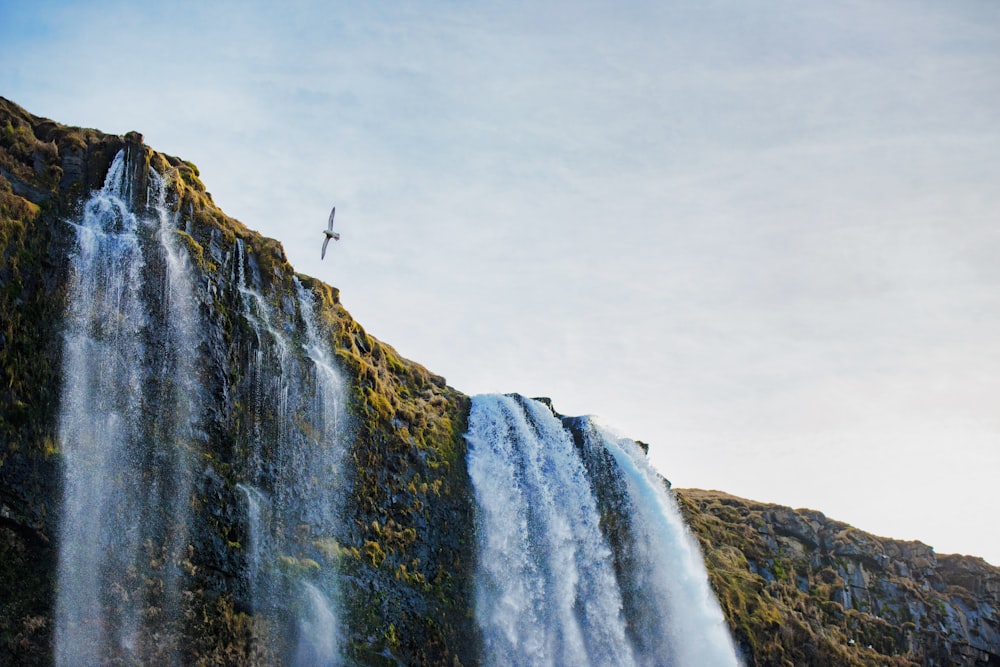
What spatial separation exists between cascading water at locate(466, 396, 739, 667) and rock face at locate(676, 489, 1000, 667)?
194 inches

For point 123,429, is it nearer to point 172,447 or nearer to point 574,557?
point 172,447

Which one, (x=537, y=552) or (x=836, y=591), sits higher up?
(x=537, y=552)

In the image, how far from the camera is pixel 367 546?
4159 centimetres

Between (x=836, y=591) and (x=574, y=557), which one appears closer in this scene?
(x=574, y=557)

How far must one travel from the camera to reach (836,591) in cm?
7081

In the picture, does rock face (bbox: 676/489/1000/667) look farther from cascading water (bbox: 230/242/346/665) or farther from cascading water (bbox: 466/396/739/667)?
cascading water (bbox: 230/242/346/665)

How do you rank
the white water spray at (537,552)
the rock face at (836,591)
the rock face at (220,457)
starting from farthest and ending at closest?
the rock face at (836,591), the white water spray at (537,552), the rock face at (220,457)

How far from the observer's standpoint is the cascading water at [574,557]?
1784 inches

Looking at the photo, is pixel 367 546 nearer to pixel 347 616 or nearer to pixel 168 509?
pixel 347 616

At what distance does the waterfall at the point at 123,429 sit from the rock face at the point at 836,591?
35.7 metres

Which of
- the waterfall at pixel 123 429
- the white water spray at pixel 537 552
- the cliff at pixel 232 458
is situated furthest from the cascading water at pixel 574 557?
the waterfall at pixel 123 429

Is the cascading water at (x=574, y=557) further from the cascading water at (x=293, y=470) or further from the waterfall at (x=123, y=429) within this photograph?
the waterfall at (x=123, y=429)

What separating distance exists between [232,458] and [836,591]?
52827mm

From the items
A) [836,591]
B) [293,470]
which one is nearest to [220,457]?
[293,470]
